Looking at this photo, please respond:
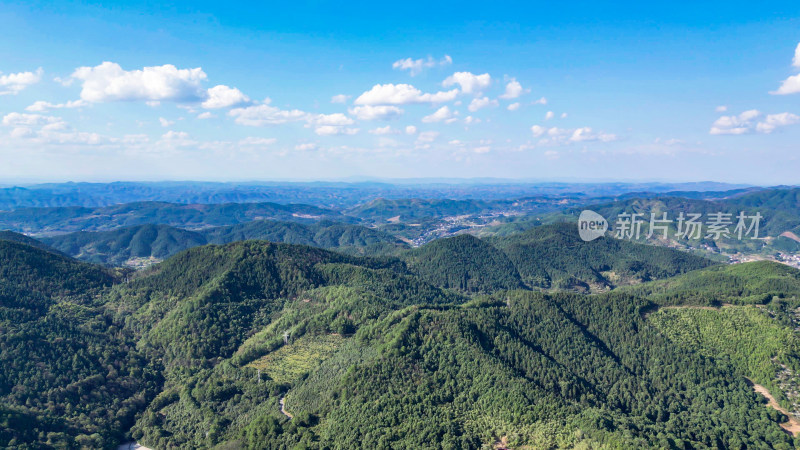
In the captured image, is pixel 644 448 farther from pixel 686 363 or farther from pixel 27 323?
pixel 27 323

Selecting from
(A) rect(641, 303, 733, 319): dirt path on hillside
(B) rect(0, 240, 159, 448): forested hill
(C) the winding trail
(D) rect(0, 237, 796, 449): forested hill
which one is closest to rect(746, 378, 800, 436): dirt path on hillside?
(D) rect(0, 237, 796, 449): forested hill

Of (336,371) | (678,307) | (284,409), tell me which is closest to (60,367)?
(284,409)

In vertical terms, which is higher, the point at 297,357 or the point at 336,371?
the point at 336,371

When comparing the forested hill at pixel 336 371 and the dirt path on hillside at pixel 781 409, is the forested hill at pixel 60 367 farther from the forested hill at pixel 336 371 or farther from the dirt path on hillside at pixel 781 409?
the dirt path on hillside at pixel 781 409

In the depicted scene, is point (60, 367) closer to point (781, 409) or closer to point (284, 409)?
point (284, 409)

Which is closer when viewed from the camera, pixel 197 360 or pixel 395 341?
pixel 395 341

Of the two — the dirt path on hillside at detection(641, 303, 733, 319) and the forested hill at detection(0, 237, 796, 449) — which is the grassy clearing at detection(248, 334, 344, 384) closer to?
the forested hill at detection(0, 237, 796, 449)

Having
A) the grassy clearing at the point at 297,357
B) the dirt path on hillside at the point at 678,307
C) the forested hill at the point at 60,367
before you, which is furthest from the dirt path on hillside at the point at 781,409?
the forested hill at the point at 60,367

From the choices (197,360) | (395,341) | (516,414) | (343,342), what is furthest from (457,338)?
(197,360)
